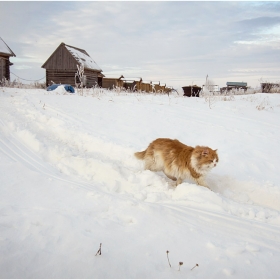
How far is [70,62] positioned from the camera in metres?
27.8

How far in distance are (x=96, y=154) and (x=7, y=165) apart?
1900 mm

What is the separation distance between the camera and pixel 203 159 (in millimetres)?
4461

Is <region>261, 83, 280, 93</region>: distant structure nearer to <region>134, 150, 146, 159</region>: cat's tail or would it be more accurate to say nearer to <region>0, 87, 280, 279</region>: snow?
<region>0, 87, 280, 279</region>: snow

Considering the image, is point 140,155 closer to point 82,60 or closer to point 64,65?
point 64,65

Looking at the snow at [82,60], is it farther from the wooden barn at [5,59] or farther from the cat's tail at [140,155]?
the cat's tail at [140,155]

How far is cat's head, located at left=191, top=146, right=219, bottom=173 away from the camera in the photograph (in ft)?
14.6

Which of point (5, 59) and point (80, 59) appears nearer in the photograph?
point (5, 59)

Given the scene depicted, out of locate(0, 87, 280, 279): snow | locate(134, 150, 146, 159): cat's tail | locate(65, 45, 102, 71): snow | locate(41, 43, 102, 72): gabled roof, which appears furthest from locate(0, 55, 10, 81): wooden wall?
locate(134, 150, 146, 159): cat's tail

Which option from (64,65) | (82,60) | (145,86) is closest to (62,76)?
Answer: (64,65)

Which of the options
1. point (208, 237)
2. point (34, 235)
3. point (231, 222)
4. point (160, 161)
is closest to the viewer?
point (34, 235)

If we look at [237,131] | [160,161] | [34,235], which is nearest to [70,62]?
[237,131]

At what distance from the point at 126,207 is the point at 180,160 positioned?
166 centimetres

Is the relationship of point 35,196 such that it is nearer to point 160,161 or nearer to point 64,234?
point 64,234

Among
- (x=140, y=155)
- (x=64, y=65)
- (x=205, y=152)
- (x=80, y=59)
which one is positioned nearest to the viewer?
(x=205, y=152)
